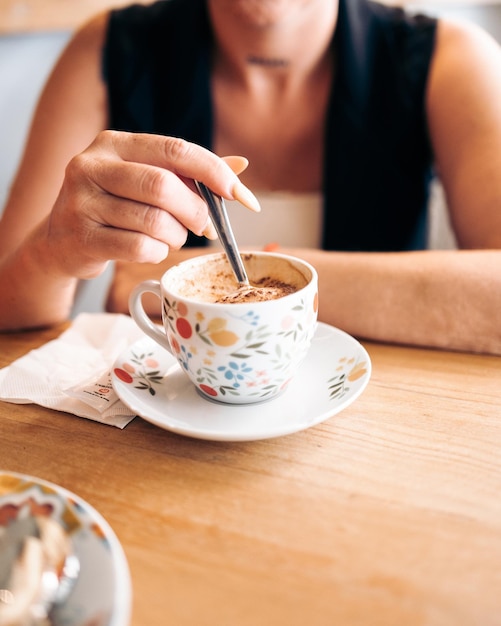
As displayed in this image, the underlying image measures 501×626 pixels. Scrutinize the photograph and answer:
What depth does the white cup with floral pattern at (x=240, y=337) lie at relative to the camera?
0.46 m

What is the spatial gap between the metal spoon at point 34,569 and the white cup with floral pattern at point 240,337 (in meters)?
0.19

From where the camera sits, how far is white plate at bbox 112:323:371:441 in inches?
17.8

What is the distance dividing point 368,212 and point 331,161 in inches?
5.5

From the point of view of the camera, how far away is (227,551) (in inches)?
14.1

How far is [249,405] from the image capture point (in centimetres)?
50

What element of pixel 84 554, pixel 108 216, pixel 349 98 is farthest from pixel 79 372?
pixel 349 98

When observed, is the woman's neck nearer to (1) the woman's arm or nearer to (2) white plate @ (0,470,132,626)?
(1) the woman's arm

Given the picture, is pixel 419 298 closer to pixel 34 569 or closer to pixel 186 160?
pixel 186 160

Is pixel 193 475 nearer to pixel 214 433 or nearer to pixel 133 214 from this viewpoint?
pixel 214 433

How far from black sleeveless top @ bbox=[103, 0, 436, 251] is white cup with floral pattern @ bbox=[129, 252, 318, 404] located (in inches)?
26.5

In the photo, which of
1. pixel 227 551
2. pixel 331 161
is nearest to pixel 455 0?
pixel 331 161

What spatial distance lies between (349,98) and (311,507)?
36.7 inches

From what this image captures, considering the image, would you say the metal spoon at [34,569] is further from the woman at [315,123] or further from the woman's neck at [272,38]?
the woman's neck at [272,38]

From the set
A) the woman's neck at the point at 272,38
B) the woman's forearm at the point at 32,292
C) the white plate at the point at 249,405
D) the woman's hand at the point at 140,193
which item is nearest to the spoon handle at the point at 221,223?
the woman's hand at the point at 140,193
